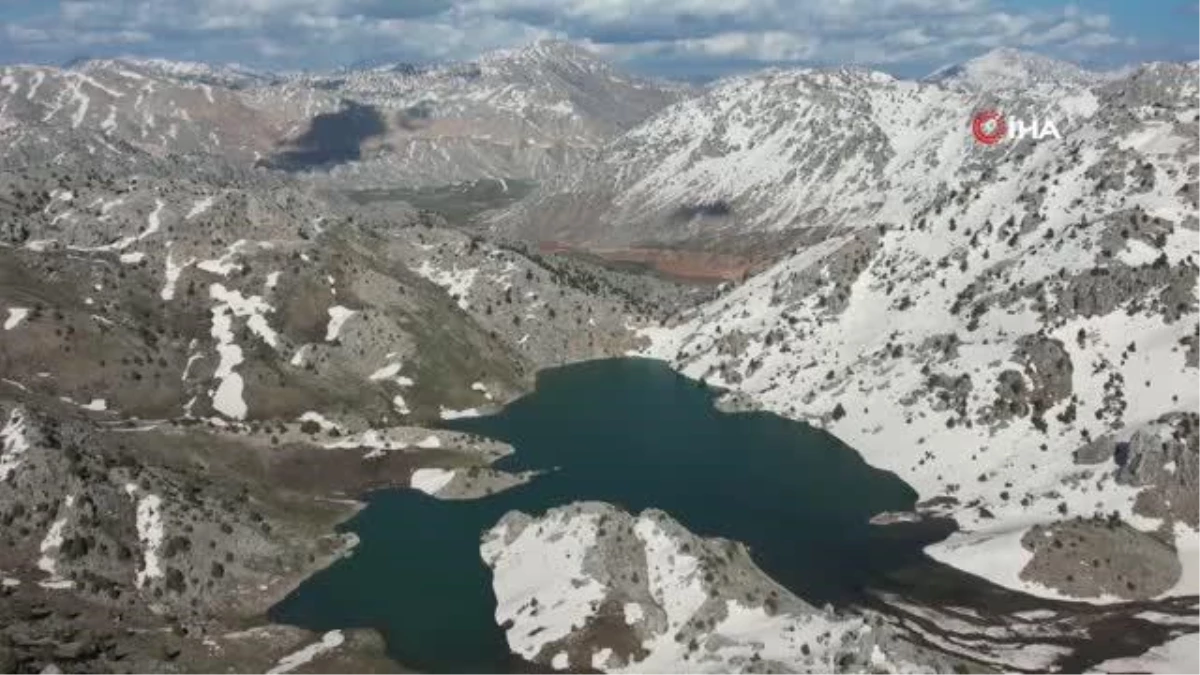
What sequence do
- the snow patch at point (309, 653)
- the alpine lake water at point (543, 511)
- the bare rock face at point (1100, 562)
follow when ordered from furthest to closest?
the bare rock face at point (1100, 562) < the alpine lake water at point (543, 511) < the snow patch at point (309, 653)

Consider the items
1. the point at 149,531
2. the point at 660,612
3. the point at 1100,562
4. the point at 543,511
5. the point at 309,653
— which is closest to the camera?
the point at 309,653

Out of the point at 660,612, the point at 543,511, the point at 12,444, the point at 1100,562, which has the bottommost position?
the point at 543,511

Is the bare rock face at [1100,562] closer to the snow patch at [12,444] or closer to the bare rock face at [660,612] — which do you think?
the bare rock face at [660,612]

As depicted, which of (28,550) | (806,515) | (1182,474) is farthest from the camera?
(806,515)

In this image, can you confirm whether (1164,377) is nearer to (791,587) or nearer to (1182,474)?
(1182,474)

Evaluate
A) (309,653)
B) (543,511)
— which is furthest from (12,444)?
(543,511)

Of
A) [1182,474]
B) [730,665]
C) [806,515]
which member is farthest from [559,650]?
[1182,474]

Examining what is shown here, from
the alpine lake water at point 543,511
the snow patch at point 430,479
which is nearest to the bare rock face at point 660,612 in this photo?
the alpine lake water at point 543,511

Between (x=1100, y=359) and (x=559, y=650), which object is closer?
(x=559, y=650)

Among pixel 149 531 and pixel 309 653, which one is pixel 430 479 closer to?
pixel 149 531
